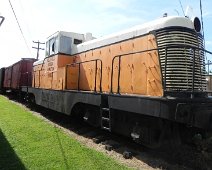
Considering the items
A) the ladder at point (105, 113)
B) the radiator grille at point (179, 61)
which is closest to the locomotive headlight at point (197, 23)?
the radiator grille at point (179, 61)

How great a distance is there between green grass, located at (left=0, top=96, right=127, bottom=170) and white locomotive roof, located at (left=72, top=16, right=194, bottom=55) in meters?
2.97

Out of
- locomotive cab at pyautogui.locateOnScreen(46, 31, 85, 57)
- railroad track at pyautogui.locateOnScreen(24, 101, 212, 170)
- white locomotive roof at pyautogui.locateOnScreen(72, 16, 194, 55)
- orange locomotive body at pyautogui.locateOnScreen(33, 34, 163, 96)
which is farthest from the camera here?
locomotive cab at pyautogui.locateOnScreen(46, 31, 85, 57)

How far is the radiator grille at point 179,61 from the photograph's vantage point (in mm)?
6531

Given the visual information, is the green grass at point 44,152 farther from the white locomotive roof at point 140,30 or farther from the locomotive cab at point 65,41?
the locomotive cab at point 65,41

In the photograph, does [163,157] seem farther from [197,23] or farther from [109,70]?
[197,23]

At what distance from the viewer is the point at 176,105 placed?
5.94 metres

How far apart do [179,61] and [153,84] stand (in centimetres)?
78

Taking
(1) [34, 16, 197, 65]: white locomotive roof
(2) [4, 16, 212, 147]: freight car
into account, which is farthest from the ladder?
(1) [34, 16, 197, 65]: white locomotive roof

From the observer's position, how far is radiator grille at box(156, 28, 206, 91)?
653 centimetres

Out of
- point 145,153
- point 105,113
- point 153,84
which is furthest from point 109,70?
point 145,153

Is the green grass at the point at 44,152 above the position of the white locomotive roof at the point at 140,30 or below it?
below

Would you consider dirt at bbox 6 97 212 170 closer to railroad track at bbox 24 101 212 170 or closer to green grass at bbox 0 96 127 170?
railroad track at bbox 24 101 212 170

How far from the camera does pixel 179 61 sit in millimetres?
6648

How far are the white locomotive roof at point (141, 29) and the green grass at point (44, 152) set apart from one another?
297 cm
